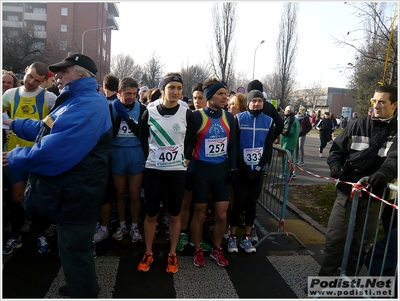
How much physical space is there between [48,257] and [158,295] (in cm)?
154

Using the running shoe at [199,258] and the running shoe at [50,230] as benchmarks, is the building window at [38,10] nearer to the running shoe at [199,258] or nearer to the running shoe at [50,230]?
the running shoe at [50,230]

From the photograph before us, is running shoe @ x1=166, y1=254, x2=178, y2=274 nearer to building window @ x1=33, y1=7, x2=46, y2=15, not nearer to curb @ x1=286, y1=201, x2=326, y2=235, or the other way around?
curb @ x1=286, y1=201, x2=326, y2=235

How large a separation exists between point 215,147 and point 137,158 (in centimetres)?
103

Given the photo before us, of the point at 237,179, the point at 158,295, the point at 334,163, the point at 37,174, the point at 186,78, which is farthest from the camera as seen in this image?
the point at 186,78

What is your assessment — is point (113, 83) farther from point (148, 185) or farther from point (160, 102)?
point (148, 185)

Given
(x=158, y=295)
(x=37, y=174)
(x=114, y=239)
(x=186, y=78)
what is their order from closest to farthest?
(x=37, y=174)
(x=158, y=295)
(x=114, y=239)
(x=186, y=78)

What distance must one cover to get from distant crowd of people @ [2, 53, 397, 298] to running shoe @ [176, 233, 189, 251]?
0.05 ft

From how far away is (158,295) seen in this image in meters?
3.23

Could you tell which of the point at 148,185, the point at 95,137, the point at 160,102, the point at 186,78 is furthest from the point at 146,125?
the point at 186,78

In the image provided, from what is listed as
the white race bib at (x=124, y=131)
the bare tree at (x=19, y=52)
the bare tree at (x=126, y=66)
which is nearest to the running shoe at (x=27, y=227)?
the white race bib at (x=124, y=131)

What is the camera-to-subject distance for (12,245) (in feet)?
13.2

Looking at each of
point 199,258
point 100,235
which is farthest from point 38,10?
point 199,258

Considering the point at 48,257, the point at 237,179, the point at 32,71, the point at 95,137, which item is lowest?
the point at 48,257

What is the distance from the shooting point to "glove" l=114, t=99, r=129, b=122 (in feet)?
13.7
